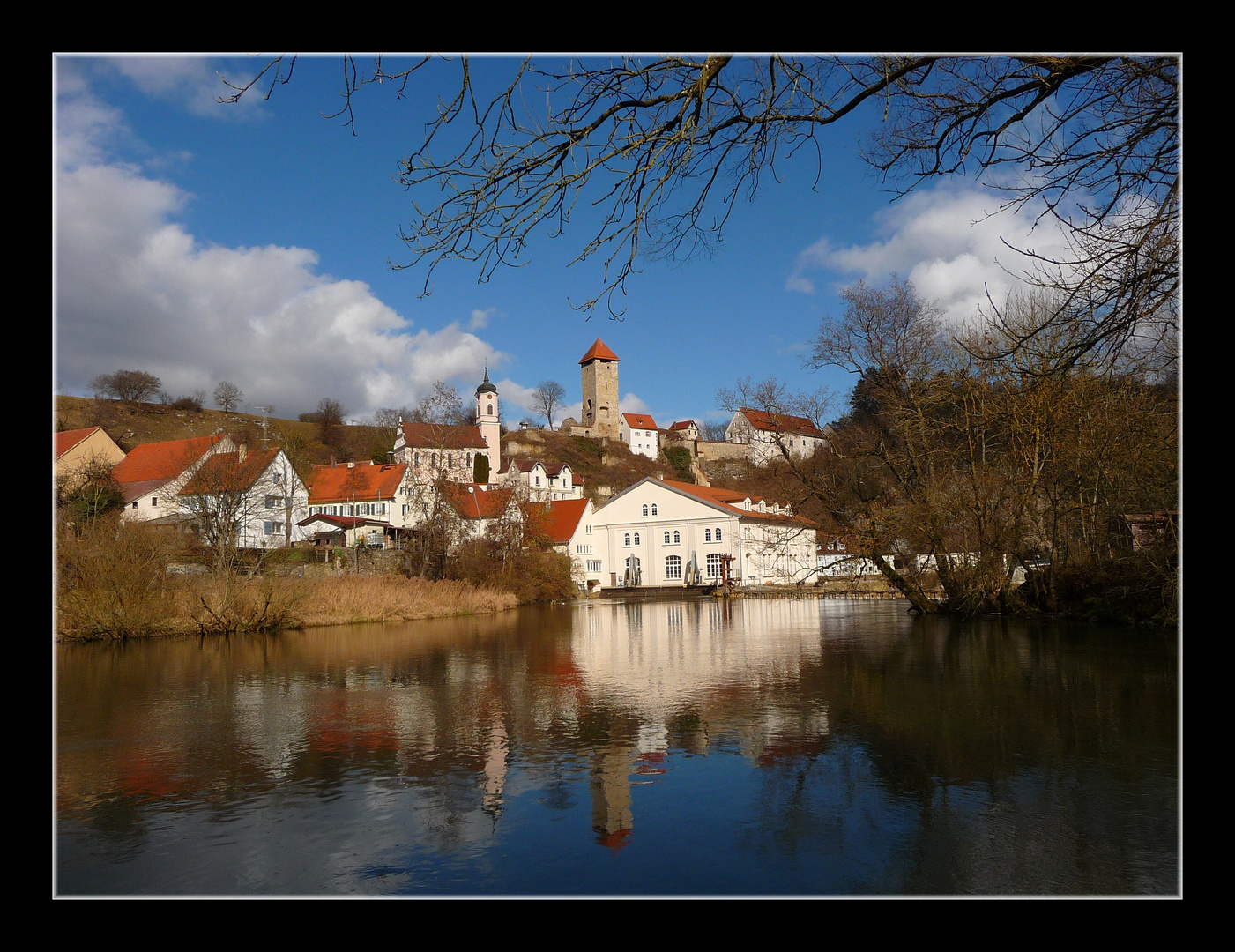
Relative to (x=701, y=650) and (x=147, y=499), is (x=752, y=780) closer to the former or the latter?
(x=701, y=650)

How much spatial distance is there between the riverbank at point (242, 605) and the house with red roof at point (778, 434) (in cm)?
1296

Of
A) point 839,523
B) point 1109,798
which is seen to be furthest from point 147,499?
point 1109,798

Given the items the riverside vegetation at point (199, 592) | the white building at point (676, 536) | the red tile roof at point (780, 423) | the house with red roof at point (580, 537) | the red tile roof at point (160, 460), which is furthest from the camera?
the house with red roof at point (580, 537)

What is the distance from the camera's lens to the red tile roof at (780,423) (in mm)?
26047

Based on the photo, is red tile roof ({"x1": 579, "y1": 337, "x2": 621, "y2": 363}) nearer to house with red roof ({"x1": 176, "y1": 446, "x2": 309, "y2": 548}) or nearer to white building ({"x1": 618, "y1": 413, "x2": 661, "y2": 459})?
white building ({"x1": 618, "y1": 413, "x2": 661, "y2": 459})

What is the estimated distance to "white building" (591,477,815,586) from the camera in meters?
51.5

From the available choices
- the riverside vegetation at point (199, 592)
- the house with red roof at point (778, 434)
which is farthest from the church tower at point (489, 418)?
the house with red roof at point (778, 434)

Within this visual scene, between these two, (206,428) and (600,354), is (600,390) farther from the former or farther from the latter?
(206,428)

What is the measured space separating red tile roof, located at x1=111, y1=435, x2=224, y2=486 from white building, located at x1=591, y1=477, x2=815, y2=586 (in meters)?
26.0

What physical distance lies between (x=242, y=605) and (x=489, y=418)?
6546cm

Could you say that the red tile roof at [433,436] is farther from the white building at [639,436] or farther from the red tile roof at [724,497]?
the white building at [639,436]

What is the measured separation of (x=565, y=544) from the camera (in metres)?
53.4
